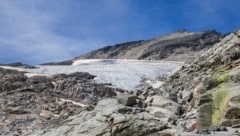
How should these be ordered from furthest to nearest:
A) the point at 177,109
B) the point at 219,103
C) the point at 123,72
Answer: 1. the point at 123,72
2. the point at 177,109
3. the point at 219,103

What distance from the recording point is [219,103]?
20141mm

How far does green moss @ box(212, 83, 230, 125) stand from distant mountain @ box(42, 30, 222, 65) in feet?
237

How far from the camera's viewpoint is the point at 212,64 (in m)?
25.8

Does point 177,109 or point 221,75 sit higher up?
point 221,75

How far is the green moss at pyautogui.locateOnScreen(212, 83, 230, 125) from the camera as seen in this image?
1971 cm

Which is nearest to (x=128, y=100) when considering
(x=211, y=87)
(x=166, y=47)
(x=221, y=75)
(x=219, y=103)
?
(x=211, y=87)

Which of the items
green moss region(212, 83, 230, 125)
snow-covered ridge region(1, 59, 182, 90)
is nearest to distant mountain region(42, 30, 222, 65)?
snow-covered ridge region(1, 59, 182, 90)

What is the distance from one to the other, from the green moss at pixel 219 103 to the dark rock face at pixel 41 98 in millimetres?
11927

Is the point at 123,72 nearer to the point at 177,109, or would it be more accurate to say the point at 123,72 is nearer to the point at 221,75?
the point at 177,109

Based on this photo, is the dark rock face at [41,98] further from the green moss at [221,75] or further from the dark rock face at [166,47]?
the dark rock face at [166,47]

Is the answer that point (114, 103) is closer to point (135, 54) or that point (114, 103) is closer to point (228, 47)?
point (228, 47)

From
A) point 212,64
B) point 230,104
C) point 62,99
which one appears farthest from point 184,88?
point 62,99

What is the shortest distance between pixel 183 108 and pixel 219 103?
11.1 ft

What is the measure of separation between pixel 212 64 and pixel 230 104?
21.7 feet
